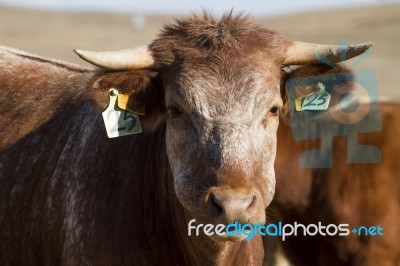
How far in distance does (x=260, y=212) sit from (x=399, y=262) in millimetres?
3021

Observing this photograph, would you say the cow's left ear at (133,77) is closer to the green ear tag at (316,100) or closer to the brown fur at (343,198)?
the green ear tag at (316,100)

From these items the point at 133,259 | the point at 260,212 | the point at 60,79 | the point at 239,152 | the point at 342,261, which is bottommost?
the point at 342,261

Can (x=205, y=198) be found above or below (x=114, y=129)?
below

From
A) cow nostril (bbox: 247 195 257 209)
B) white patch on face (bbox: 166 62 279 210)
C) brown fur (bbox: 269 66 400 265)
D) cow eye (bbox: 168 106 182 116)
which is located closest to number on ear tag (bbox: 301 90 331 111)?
white patch on face (bbox: 166 62 279 210)

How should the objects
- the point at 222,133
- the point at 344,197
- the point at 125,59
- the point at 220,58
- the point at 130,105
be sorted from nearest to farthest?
the point at 222,133 → the point at 220,58 → the point at 125,59 → the point at 130,105 → the point at 344,197

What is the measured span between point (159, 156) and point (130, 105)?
41 cm

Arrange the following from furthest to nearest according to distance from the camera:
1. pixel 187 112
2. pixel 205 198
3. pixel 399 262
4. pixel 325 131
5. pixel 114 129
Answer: pixel 325 131
pixel 399 262
pixel 114 129
pixel 187 112
pixel 205 198

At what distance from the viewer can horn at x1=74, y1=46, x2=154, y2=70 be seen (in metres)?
4.65

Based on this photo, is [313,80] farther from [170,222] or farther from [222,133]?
[170,222]

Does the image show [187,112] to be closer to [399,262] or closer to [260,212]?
[260,212]

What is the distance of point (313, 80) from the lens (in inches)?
197

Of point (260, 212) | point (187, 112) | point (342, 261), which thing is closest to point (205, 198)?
point (260, 212)

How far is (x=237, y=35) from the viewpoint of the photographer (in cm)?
472

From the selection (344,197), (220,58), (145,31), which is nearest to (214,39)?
(220,58)
